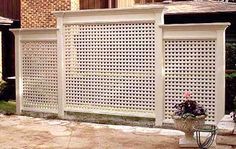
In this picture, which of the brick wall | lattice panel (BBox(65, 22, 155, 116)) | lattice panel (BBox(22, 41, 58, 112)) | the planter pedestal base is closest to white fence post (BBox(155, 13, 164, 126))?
lattice panel (BBox(65, 22, 155, 116))

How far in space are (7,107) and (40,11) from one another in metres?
3.34

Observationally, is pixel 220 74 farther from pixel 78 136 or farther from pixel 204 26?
pixel 78 136

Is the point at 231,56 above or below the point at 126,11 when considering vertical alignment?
below

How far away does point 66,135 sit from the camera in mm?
8438

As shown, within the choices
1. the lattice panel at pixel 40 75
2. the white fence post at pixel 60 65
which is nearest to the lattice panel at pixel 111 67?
the white fence post at pixel 60 65

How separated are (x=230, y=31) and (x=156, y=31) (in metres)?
5.70

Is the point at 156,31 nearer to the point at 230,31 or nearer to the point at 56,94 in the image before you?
the point at 56,94

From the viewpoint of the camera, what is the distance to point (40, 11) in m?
13.4

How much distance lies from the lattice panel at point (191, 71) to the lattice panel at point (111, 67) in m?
0.39

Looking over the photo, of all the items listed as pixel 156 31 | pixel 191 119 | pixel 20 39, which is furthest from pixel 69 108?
pixel 191 119

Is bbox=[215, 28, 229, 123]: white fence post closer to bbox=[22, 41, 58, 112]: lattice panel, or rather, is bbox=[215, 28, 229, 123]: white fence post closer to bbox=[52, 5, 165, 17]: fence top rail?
bbox=[52, 5, 165, 17]: fence top rail

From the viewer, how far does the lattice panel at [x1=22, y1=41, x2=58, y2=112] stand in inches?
417

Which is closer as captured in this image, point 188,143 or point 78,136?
point 188,143

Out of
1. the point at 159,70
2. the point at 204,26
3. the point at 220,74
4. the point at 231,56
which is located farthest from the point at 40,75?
the point at 231,56
